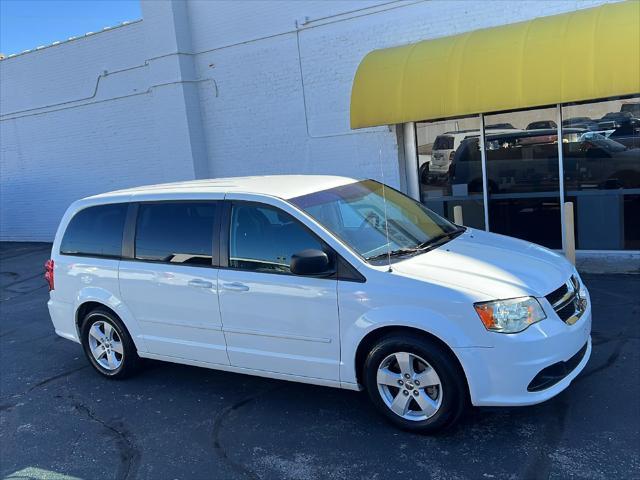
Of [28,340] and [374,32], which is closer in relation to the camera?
[28,340]

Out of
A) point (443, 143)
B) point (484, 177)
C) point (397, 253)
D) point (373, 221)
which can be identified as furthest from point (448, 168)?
point (397, 253)

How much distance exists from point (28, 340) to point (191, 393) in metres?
3.27

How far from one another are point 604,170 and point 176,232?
6.60 meters

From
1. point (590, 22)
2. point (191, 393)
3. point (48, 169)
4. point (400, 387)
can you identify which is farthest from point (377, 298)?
point (48, 169)

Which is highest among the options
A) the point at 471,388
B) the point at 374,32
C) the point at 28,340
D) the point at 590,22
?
the point at 374,32

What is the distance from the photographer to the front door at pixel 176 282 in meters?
4.40

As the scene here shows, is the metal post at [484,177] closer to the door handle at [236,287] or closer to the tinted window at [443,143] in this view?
the tinted window at [443,143]

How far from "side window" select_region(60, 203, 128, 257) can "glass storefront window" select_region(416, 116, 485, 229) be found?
238 inches

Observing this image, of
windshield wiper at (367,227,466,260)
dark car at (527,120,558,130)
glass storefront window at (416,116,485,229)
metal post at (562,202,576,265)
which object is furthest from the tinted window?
windshield wiper at (367,227,466,260)

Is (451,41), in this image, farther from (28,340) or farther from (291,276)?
(28,340)

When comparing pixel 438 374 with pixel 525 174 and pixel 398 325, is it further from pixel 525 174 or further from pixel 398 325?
pixel 525 174

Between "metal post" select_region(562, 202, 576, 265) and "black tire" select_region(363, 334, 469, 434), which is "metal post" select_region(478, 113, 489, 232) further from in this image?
"black tire" select_region(363, 334, 469, 434)

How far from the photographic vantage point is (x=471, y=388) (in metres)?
3.50

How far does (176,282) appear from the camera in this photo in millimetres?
4516
